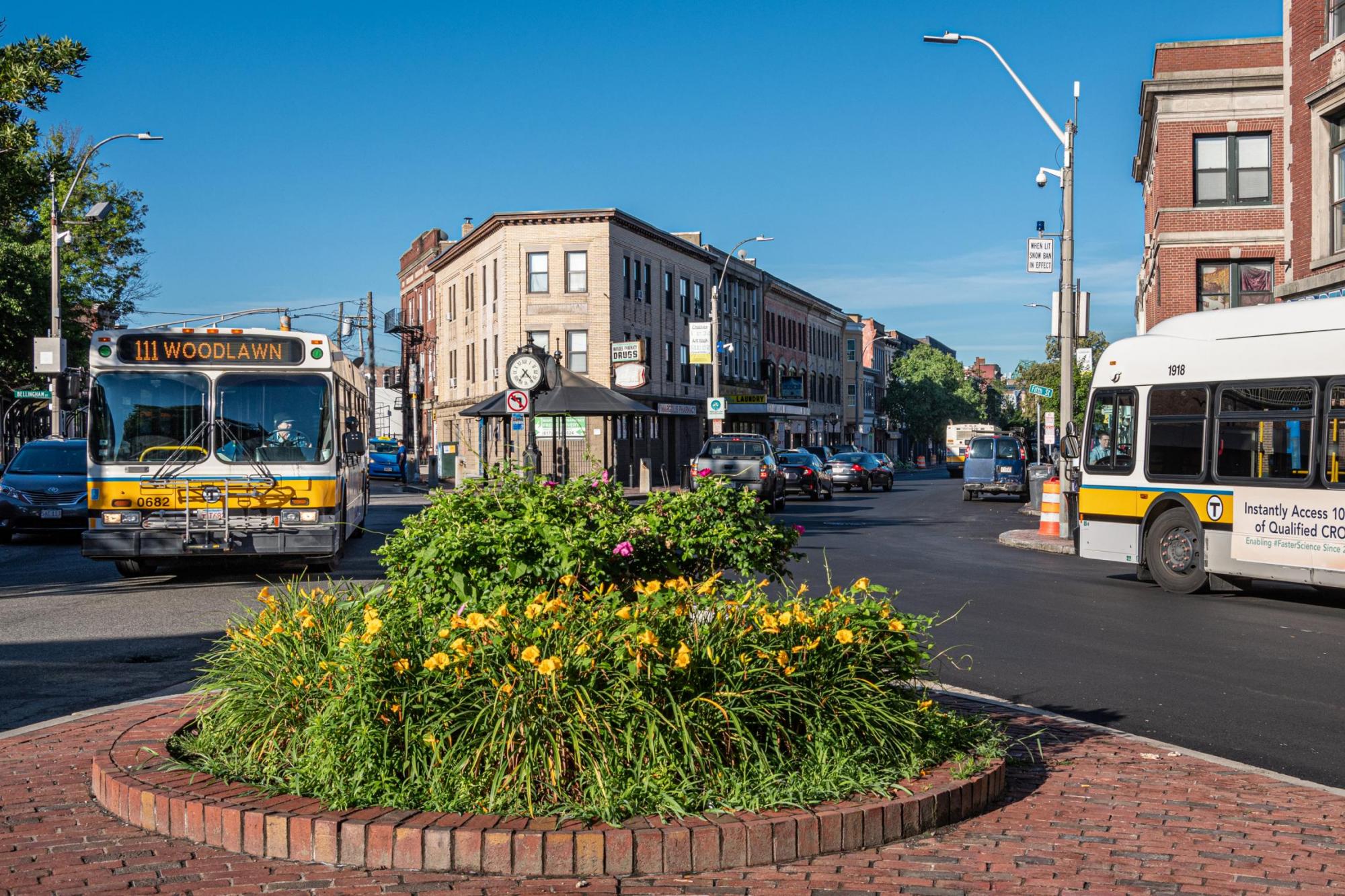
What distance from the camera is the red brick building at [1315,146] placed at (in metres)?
23.0

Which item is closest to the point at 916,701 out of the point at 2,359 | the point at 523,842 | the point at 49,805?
the point at 523,842

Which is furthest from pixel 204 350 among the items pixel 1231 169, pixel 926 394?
pixel 926 394

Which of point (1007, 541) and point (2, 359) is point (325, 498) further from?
point (2, 359)

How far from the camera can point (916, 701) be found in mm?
5879

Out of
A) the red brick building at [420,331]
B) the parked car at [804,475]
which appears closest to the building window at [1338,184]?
the parked car at [804,475]

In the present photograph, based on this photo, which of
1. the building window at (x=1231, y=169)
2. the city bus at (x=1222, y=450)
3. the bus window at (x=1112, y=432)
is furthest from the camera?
the building window at (x=1231, y=169)

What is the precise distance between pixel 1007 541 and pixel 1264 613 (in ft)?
30.8

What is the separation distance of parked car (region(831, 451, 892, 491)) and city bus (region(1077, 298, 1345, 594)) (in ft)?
102

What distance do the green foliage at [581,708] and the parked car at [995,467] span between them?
35007mm

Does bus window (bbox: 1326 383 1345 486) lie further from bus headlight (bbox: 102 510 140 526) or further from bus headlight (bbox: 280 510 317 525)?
bus headlight (bbox: 102 510 140 526)

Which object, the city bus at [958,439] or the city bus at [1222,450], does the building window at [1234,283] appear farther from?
the city bus at [958,439]

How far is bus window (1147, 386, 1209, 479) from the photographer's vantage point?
15.0m

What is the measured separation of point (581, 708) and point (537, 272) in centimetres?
4845

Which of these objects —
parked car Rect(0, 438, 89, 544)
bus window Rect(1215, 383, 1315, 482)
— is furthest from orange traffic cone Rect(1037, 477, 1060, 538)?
parked car Rect(0, 438, 89, 544)
